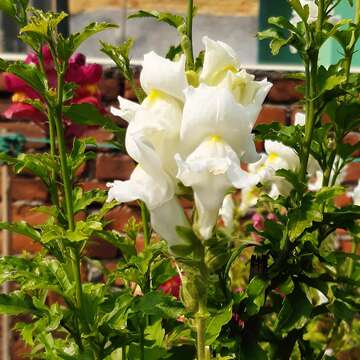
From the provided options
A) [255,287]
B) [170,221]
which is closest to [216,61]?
[170,221]

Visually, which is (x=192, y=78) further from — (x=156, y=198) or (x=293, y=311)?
(x=293, y=311)

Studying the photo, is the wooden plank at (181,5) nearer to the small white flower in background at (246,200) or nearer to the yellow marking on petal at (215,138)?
the small white flower in background at (246,200)

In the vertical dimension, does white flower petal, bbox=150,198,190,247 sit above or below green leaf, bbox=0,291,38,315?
above

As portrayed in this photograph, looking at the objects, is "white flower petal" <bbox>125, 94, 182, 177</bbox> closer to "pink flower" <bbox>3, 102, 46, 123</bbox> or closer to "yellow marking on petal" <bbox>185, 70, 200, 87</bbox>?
"yellow marking on petal" <bbox>185, 70, 200, 87</bbox>

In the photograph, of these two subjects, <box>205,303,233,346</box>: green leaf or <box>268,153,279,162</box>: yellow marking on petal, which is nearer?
<box>205,303,233,346</box>: green leaf

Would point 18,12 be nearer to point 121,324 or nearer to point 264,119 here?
point 121,324

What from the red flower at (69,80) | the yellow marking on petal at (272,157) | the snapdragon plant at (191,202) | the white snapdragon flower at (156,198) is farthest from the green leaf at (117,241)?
the red flower at (69,80)

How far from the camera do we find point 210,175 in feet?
1.86

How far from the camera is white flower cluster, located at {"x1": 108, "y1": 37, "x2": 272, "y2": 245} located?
56 cm

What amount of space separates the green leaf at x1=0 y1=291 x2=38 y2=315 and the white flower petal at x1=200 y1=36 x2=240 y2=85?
0.28 meters

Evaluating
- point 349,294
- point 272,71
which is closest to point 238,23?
point 272,71

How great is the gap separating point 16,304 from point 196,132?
0.27 metres

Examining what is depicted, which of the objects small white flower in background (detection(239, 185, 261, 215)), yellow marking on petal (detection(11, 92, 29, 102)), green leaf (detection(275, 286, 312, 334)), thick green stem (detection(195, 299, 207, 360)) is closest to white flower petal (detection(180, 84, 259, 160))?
thick green stem (detection(195, 299, 207, 360))

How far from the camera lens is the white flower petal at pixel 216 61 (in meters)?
0.58
